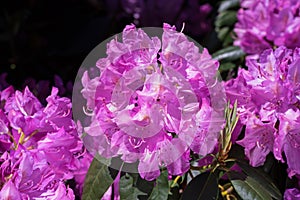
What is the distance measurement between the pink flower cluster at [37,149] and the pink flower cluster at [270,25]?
0.60 m

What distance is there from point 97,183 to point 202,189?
184 mm

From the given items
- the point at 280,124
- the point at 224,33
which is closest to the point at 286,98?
the point at 280,124

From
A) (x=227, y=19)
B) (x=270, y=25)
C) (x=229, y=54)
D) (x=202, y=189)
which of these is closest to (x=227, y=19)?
(x=227, y=19)

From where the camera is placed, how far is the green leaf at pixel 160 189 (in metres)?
1.10

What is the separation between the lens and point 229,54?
1.77 metres

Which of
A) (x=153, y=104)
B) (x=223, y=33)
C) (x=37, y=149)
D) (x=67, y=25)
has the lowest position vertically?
(x=67, y=25)

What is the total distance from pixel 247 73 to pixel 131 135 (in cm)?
27

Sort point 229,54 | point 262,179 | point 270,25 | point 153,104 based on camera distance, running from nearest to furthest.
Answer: point 153,104 → point 262,179 → point 270,25 → point 229,54

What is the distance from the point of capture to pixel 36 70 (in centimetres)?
211

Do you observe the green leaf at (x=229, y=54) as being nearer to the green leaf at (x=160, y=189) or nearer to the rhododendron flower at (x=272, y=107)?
the rhododendron flower at (x=272, y=107)

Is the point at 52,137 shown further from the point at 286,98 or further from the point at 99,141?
the point at 286,98

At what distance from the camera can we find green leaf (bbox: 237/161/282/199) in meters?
1.14

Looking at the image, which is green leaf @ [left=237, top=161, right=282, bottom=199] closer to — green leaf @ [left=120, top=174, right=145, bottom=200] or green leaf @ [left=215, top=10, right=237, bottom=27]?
green leaf @ [left=120, top=174, right=145, bottom=200]

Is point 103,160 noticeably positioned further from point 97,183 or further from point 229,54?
point 229,54
